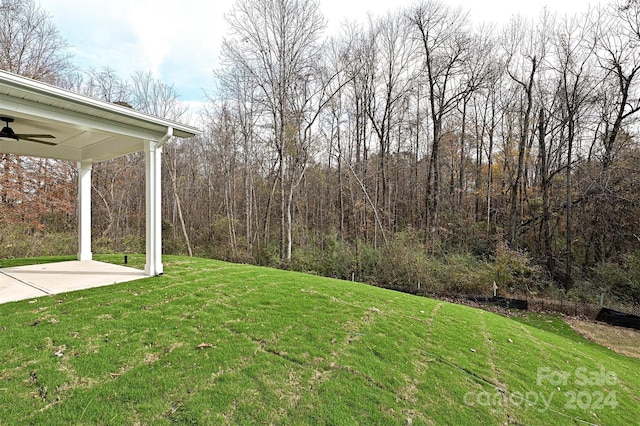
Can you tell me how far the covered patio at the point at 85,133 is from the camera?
3.35m

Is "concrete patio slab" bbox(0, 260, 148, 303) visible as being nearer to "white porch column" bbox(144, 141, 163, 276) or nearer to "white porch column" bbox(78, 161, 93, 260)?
"white porch column" bbox(78, 161, 93, 260)

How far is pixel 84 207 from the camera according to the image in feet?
20.0

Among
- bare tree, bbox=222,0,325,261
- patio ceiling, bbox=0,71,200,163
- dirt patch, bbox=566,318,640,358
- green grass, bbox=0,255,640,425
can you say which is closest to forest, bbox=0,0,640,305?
bare tree, bbox=222,0,325,261

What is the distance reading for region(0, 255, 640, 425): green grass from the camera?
74.8 inches

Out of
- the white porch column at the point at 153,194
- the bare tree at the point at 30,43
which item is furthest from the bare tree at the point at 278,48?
the bare tree at the point at 30,43

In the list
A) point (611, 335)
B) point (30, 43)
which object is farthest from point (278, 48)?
point (611, 335)

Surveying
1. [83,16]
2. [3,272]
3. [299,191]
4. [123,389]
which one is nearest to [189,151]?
[299,191]

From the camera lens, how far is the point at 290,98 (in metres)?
10.7

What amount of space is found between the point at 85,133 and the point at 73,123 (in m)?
1.10

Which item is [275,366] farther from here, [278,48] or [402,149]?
[402,149]

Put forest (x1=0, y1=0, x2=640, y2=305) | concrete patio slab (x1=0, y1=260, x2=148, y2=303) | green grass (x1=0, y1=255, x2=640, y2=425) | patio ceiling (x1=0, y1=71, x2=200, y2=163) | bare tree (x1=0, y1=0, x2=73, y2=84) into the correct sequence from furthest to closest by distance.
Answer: bare tree (x1=0, y1=0, x2=73, y2=84) → forest (x1=0, y1=0, x2=640, y2=305) → concrete patio slab (x1=0, y1=260, x2=148, y2=303) → patio ceiling (x1=0, y1=71, x2=200, y2=163) → green grass (x1=0, y1=255, x2=640, y2=425)

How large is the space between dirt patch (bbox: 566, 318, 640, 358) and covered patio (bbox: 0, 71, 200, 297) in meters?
8.61

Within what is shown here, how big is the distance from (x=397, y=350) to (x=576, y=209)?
10.1 meters

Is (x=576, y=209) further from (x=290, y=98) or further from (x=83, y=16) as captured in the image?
(x=83, y=16)
